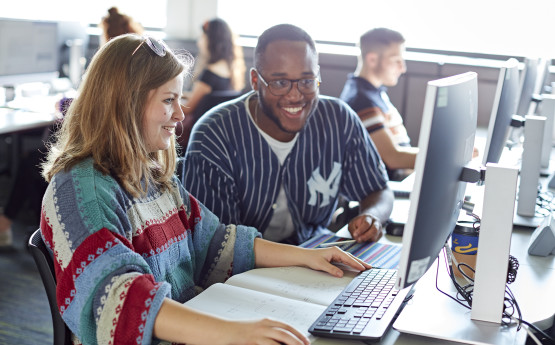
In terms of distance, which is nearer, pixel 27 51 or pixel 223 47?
pixel 27 51

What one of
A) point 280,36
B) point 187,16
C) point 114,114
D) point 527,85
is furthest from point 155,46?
point 187,16

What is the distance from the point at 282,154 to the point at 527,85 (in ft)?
3.30

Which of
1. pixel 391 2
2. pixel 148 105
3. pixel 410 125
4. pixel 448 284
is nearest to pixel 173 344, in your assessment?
pixel 148 105

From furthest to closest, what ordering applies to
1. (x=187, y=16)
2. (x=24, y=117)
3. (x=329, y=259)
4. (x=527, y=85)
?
(x=187, y=16) < (x=24, y=117) < (x=527, y=85) < (x=329, y=259)

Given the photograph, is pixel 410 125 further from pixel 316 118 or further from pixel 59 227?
pixel 59 227

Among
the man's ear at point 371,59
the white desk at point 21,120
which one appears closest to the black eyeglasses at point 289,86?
the man's ear at point 371,59

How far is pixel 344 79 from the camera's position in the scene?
458 cm

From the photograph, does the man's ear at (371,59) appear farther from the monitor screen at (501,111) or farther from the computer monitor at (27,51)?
the computer monitor at (27,51)

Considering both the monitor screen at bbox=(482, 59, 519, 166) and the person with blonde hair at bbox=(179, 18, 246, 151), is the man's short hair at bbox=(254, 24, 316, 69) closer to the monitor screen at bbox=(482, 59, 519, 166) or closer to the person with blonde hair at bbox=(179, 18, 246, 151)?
the monitor screen at bbox=(482, 59, 519, 166)

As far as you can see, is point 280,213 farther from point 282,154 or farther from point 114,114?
point 114,114

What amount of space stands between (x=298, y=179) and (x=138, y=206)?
2.46ft

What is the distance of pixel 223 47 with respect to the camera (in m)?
4.38

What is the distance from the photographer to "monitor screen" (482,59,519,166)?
5.25 ft

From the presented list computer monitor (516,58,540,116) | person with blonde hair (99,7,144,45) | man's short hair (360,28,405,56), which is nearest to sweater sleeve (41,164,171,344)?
computer monitor (516,58,540,116)
